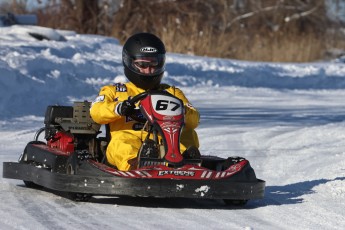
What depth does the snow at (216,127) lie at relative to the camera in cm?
614

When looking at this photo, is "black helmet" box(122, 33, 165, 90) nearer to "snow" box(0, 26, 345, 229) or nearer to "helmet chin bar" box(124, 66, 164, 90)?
"helmet chin bar" box(124, 66, 164, 90)

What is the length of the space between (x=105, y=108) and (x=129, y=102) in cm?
26

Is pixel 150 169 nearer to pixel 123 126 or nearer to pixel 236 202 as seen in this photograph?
pixel 236 202

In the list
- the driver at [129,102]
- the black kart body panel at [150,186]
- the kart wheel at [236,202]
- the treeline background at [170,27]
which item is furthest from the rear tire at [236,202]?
the treeline background at [170,27]

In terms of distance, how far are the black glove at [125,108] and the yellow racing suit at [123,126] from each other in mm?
70

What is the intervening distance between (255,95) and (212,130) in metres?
7.48

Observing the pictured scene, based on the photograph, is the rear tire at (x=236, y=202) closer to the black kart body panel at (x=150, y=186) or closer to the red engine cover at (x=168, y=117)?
the black kart body panel at (x=150, y=186)

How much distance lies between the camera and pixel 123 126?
730 centimetres

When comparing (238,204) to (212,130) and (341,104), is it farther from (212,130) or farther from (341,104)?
(341,104)

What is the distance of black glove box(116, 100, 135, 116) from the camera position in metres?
6.97

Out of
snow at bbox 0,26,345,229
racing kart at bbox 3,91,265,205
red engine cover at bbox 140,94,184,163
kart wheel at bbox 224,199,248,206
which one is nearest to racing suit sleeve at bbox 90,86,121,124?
racing kart at bbox 3,91,265,205

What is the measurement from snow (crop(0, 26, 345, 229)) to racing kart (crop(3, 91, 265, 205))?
0.12 m

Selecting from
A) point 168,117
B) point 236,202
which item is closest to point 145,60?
point 168,117

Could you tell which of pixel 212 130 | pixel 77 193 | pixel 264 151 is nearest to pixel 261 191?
pixel 77 193
